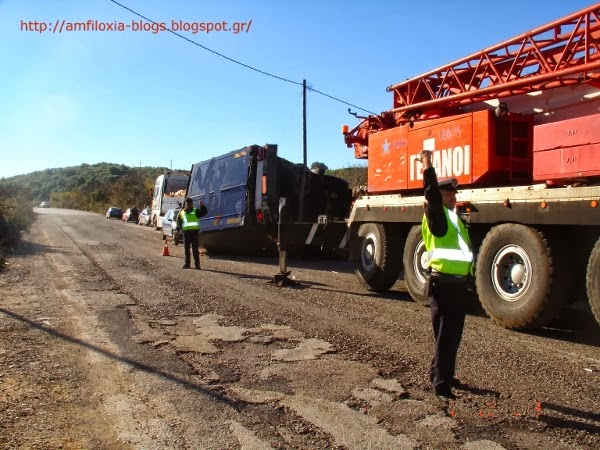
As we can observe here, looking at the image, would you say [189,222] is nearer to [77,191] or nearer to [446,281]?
[446,281]

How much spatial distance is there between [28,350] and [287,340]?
8.42ft

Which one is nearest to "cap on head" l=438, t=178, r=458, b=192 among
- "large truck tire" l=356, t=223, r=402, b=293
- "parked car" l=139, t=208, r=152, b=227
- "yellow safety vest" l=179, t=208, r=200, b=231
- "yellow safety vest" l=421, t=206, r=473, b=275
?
"yellow safety vest" l=421, t=206, r=473, b=275

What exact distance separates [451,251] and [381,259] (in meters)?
5.06

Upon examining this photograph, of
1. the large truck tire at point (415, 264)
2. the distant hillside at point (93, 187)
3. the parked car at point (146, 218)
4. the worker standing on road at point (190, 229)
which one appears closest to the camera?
the large truck tire at point (415, 264)

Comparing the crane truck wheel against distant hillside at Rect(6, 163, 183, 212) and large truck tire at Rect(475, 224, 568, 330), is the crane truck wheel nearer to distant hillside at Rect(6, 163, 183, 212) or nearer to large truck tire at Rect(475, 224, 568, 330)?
large truck tire at Rect(475, 224, 568, 330)

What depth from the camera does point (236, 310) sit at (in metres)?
7.63

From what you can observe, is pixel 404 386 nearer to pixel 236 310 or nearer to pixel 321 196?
pixel 236 310

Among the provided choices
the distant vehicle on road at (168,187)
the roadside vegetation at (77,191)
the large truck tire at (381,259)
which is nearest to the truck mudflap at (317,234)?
the large truck tire at (381,259)

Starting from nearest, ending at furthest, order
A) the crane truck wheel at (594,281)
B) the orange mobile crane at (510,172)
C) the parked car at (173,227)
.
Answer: the crane truck wheel at (594,281), the orange mobile crane at (510,172), the parked car at (173,227)

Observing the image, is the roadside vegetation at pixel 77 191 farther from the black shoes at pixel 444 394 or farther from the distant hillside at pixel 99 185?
the black shoes at pixel 444 394

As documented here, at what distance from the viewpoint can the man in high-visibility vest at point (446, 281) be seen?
13.9 feet

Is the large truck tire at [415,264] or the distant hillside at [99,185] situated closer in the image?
the large truck tire at [415,264]

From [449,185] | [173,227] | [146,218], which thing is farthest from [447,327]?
[146,218]

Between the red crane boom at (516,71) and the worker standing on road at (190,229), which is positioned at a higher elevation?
the red crane boom at (516,71)
